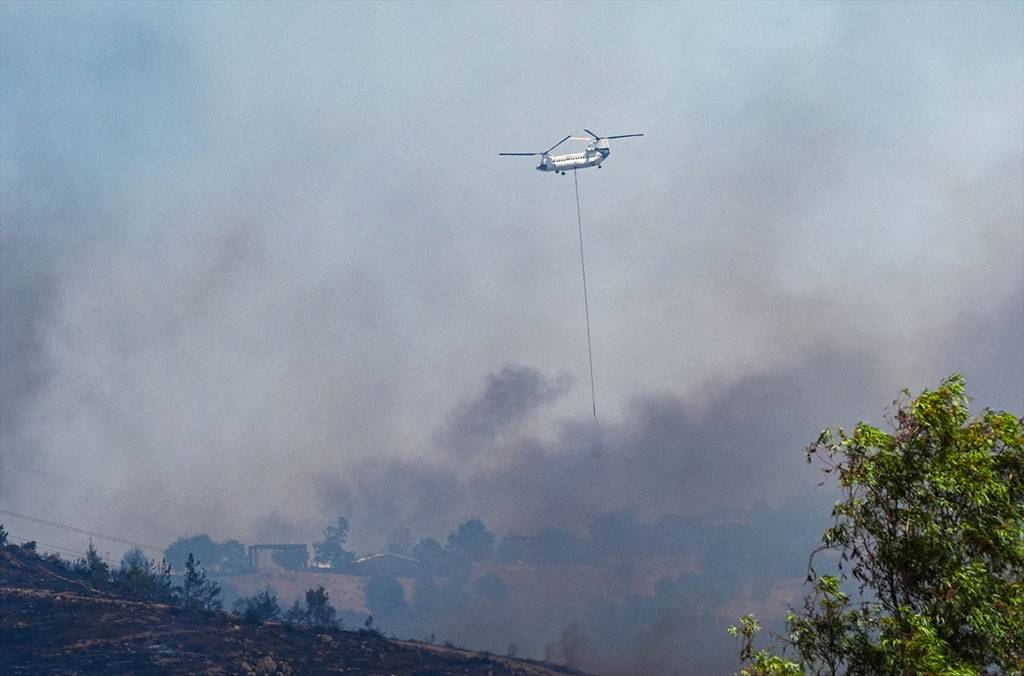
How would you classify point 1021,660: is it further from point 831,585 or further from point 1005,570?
point 831,585

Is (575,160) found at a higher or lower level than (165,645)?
higher

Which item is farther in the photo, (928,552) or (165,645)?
(165,645)

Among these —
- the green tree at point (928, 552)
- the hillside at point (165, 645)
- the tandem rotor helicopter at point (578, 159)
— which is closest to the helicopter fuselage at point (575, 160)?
the tandem rotor helicopter at point (578, 159)

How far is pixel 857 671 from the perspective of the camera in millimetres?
36750

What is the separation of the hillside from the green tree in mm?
144575

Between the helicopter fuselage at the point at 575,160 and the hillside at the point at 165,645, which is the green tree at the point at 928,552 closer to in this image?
the helicopter fuselage at the point at 575,160

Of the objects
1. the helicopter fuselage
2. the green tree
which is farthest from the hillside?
the green tree

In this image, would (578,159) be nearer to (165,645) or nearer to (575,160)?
(575,160)

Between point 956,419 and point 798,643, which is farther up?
point 956,419

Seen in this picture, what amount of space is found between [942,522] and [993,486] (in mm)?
2565

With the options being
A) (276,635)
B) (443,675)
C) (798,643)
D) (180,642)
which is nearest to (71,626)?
(180,642)

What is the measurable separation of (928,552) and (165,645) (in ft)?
544

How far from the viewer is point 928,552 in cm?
3450

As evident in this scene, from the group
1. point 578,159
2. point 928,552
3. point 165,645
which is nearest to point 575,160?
point 578,159
